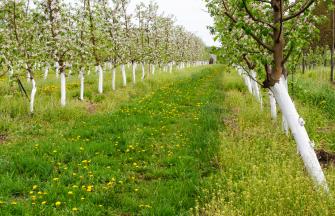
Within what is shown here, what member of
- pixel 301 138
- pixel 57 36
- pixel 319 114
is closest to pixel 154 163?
pixel 301 138

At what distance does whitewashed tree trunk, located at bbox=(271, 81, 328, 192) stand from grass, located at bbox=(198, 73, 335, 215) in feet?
0.56

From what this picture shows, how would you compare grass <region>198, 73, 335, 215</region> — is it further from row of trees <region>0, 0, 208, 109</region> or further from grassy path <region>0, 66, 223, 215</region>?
row of trees <region>0, 0, 208, 109</region>

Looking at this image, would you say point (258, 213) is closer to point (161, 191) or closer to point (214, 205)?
point (214, 205)

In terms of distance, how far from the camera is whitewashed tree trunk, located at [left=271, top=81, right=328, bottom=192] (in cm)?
636

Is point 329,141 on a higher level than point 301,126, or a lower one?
lower

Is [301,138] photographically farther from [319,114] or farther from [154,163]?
[319,114]

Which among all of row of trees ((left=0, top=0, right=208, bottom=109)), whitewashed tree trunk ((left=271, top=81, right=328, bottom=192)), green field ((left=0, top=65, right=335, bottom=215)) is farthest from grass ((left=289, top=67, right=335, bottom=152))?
row of trees ((left=0, top=0, right=208, bottom=109))

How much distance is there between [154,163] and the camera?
9641mm

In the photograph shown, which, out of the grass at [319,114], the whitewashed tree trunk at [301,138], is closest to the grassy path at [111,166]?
the whitewashed tree trunk at [301,138]

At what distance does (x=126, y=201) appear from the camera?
722cm

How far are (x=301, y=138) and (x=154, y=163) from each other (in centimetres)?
424

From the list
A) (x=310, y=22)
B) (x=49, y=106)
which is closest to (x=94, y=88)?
(x=49, y=106)

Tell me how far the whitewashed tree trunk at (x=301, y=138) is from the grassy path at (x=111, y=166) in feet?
6.85

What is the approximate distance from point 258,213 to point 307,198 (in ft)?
2.75
